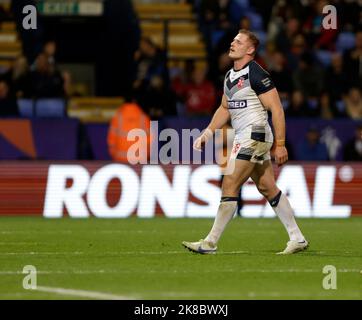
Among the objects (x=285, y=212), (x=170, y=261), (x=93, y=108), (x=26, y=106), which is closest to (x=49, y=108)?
(x=26, y=106)

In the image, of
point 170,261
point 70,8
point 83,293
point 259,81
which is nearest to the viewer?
point 83,293

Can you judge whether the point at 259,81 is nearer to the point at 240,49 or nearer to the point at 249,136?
the point at 240,49

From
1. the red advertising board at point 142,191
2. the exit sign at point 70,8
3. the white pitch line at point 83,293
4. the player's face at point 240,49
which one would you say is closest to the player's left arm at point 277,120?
the player's face at point 240,49

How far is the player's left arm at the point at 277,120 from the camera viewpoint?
12.9 meters

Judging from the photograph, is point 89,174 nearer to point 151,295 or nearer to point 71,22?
point 71,22

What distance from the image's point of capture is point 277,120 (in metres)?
13.1

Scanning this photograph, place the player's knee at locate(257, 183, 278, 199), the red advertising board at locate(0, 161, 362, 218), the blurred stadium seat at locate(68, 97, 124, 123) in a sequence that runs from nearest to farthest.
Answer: the player's knee at locate(257, 183, 278, 199) → the red advertising board at locate(0, 161, 362, 218) → the blurred stadium seat at locate(68, 97, 124, 123)

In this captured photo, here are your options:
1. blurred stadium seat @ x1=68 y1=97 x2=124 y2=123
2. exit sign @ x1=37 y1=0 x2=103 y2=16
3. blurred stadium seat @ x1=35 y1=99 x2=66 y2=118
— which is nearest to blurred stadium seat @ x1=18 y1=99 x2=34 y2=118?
blurred stadium seat @ x1=35 y1=99 x2=66 y2=118

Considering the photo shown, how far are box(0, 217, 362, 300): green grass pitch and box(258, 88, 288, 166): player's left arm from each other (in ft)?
3.42

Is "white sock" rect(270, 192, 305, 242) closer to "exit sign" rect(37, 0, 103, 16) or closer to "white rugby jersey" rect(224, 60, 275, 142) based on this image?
"white rugby jersey" rect(224, 60, 275, 142)

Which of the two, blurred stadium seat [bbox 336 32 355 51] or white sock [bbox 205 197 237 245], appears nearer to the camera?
white sock [bbox 205 197 237 245]

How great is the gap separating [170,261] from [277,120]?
1.79 meters

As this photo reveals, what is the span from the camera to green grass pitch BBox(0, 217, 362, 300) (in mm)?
10438

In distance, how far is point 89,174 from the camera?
2023 centimetres
